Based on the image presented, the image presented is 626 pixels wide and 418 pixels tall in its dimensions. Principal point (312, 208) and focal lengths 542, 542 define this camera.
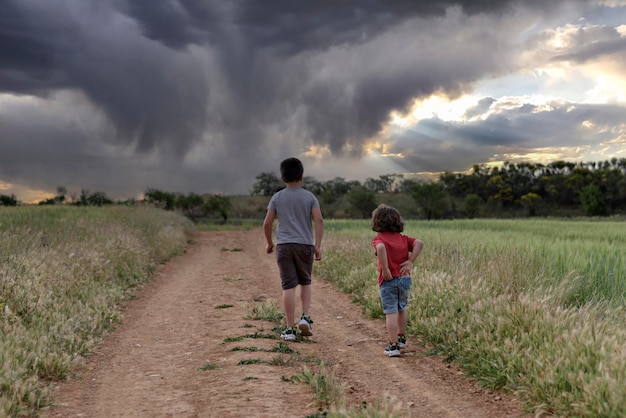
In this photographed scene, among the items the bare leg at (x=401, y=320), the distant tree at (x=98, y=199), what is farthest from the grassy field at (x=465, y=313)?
the distant tree at (x=98, y=199)

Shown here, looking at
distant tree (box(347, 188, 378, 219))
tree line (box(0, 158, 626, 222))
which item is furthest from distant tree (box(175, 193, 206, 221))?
distant tree (box(347, 188, 378, 219))

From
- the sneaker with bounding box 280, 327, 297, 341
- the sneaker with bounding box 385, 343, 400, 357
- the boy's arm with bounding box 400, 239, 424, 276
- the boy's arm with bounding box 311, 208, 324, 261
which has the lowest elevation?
the sneaker with bounding box 385, 343, 400, 357

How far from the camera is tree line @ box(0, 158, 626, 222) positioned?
2913 inches

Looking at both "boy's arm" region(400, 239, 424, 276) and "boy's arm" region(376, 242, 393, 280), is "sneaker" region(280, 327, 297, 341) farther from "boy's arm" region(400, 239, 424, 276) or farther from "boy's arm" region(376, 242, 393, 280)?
"boy's arm" region(400, 239, 424, 276)

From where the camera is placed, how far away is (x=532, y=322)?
6441 mm

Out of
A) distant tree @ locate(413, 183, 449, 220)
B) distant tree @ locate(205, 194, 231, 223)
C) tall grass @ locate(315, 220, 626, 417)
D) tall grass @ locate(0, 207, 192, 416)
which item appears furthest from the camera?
distant tree @ locate(413, 183, 449, 220)

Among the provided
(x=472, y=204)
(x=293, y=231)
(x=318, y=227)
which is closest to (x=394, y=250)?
(x=318, y=227)

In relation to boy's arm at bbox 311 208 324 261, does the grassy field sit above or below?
below

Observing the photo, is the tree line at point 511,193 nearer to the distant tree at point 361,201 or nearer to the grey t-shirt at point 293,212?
the distant tree at point 361,201

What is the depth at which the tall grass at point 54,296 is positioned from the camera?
6082 millimetres

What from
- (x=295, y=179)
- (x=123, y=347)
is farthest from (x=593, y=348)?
(x=123, y=347)

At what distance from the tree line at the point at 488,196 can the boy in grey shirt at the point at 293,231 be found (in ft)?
196

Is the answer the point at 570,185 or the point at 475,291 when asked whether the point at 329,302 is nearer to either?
the point at 475,291

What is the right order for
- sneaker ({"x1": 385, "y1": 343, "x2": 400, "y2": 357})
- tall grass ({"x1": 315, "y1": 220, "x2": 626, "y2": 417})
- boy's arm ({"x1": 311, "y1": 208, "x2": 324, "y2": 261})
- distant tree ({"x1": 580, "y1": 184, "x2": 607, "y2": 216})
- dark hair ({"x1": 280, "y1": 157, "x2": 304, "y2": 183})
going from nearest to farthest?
tall grass ({"x1": 315, "y1": 220, "x2": 626, "y2": 417}) < sneaker ({"x1": 385, "y1": 343, "x2": 400, "y2": 357}) < boy's arm ({"x1": 311, "y1": 208, "x2": 324, "y2": 261}) < dark hair ({"x1": 280, "y1": 157, "x2": 304, "y2": 183}) < distant tree ({"x1": 580, "y1": 184, "x2": 607, "y2": 216})
